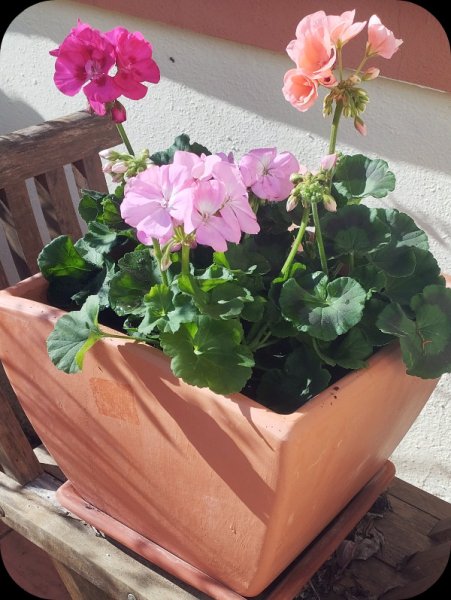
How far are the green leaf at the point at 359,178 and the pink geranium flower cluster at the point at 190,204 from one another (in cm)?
21

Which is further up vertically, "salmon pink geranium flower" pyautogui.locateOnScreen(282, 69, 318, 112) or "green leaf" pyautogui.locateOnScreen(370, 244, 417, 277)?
"salmon pink geranium flower" pyautogui.locateOnScreen(282, 69, 318, 112)

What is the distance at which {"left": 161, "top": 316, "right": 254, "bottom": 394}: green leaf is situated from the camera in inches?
27.4

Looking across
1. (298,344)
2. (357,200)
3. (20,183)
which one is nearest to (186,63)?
(20,183)

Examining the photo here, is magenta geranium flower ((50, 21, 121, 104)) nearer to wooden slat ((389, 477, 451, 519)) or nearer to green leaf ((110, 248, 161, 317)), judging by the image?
green leaf ((110, 248, 161, 317))

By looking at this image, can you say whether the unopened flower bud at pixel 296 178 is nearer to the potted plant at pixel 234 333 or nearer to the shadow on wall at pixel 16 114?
the potted plant at pixel 234 333

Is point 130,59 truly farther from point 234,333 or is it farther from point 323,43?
point 234,333

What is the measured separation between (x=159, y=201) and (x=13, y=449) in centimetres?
54

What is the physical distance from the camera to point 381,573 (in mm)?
945

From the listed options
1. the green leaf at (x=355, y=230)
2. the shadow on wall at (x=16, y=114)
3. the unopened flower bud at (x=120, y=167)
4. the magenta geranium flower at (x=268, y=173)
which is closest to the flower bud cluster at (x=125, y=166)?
the unopened flower bud at (x=120, y=167)

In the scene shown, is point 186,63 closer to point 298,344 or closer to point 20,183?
point 20,183

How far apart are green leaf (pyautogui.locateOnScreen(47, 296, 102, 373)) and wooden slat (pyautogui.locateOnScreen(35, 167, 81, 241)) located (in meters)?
0.49

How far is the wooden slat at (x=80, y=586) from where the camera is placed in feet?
3.24

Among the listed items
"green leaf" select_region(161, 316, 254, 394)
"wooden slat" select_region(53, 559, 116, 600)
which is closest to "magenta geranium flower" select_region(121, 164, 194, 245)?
"green leaf" select_region(161, 316, 254, 394)

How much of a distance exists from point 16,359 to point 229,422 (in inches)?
13.1
